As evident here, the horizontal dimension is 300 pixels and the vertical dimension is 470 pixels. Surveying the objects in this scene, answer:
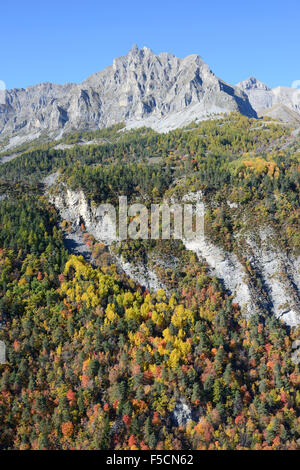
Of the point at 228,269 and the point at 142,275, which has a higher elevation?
the point at 228,269

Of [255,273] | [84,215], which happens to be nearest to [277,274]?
[255,273]

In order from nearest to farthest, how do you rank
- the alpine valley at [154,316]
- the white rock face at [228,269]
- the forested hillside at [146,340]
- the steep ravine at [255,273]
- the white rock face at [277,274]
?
the forested hillside at [146,340] < the alpine valley at [154,316] < the white rock face at [277,274] < the steep ravine at [255,273] < the white rock face at [228,269]

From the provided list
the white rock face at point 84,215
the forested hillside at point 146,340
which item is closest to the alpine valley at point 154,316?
the forested hillside at point 146,340

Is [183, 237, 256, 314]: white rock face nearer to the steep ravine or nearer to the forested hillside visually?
the steep ravine

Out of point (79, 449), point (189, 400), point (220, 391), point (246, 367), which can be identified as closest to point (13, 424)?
point (79, 449)

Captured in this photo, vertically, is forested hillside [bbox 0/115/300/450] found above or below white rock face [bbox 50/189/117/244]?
below

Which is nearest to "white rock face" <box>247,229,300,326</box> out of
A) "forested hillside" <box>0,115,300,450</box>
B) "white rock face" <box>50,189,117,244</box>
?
"forested hillside" <box>0,115,300,450</box>

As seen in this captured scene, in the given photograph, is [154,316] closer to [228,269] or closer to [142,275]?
[142,275]

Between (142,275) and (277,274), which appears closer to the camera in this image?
(277,274)

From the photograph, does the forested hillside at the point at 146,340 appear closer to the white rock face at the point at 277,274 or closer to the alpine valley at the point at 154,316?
the alpine valley at the point at 154,316
